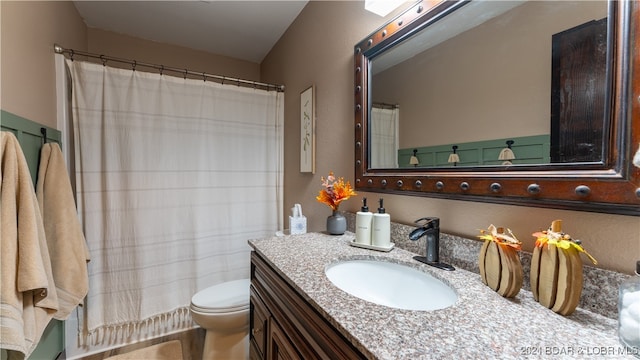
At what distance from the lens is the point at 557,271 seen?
558 mm

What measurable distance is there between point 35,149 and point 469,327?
1969mm

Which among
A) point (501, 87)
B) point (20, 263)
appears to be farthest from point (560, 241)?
point (20, 263)

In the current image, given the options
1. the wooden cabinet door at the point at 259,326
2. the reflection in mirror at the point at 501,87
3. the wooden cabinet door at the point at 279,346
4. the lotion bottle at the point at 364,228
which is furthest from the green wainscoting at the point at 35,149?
the reflection in mirror at the point at 501,87

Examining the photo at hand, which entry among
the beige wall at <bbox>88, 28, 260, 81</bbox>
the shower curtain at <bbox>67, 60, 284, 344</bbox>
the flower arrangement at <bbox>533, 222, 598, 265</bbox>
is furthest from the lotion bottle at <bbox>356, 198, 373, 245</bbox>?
the beige wall at <bbox>88, 28, 260, 81</bbox>

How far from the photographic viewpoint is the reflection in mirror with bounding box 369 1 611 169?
61cm

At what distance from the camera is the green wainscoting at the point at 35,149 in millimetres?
1097

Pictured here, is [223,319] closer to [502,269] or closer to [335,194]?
[335,194]

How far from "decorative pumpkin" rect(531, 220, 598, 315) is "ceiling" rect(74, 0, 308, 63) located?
1.95 m

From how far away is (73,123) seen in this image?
158cm

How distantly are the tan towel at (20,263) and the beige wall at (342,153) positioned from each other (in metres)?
1.32

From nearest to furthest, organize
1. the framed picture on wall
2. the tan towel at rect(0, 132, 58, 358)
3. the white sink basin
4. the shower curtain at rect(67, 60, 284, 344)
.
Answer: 1. the white sink basin
2. the tan towel at rect(0, 132, 58, 358)
3. the shower curtain at rect(67, 60, 284, 344)
4. the framed picture on wall

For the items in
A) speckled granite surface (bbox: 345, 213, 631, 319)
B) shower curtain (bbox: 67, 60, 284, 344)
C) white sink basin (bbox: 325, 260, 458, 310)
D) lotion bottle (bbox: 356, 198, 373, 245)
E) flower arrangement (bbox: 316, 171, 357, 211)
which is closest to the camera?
speckled granite surface (bbox: 345, 213, 631, 319)

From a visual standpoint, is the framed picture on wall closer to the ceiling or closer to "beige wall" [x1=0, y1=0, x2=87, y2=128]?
the ceiling

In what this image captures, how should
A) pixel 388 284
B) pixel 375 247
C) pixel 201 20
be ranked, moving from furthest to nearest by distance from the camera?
pixel 201 20 → pixel 375 247 → pixel 388 284
